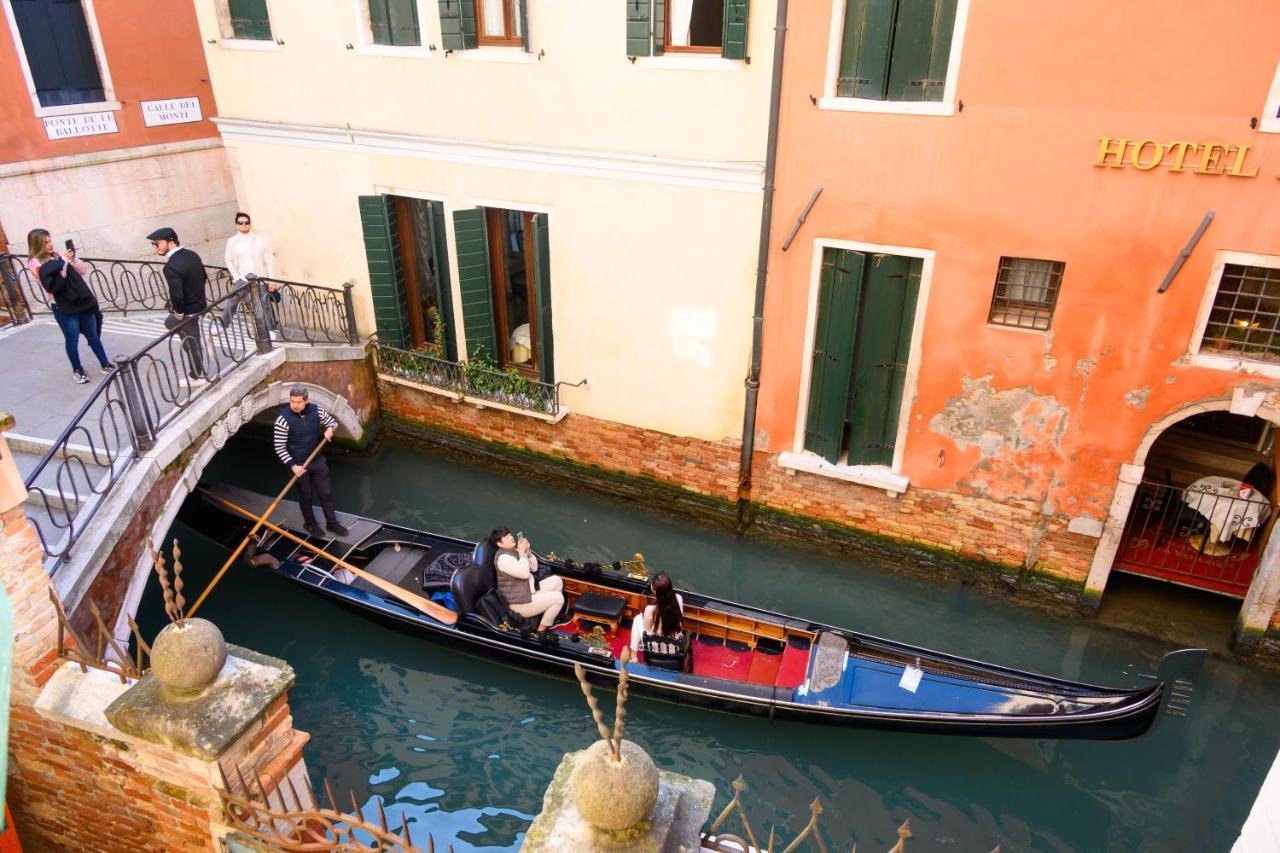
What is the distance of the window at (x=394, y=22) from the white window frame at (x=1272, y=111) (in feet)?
21.9

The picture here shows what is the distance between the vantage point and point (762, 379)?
8.03 meters

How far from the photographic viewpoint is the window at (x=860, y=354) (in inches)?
284

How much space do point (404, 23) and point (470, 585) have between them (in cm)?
522

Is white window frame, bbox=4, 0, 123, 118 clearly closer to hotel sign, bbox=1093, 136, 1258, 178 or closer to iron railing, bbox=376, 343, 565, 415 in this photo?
iron railing, bbox=376, 343, 565, 415

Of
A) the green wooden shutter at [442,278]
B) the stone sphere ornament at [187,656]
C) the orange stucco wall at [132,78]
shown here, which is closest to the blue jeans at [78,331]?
the green wooden shutter at [442,278]

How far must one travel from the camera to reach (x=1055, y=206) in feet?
20.9

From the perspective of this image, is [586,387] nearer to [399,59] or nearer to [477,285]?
[477,285]

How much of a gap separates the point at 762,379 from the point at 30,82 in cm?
864

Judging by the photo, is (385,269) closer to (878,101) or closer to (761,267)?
(761,267)

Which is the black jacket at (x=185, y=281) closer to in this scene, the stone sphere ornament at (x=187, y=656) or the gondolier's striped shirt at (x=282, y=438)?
the gondolier's striped shirt at (x=282, y=438)

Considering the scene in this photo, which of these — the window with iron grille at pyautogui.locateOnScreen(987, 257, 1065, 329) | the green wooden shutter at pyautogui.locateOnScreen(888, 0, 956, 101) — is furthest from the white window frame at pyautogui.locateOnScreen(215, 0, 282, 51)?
the window with iron grille at pyautogui.locateOnScreen(987, 257, 1065, 329)

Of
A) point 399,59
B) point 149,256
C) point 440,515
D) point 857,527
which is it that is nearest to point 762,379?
point 857,527

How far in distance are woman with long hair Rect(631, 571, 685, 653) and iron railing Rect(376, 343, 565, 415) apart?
10.6 ft

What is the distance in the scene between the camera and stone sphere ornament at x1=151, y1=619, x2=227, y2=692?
10.6 ft
